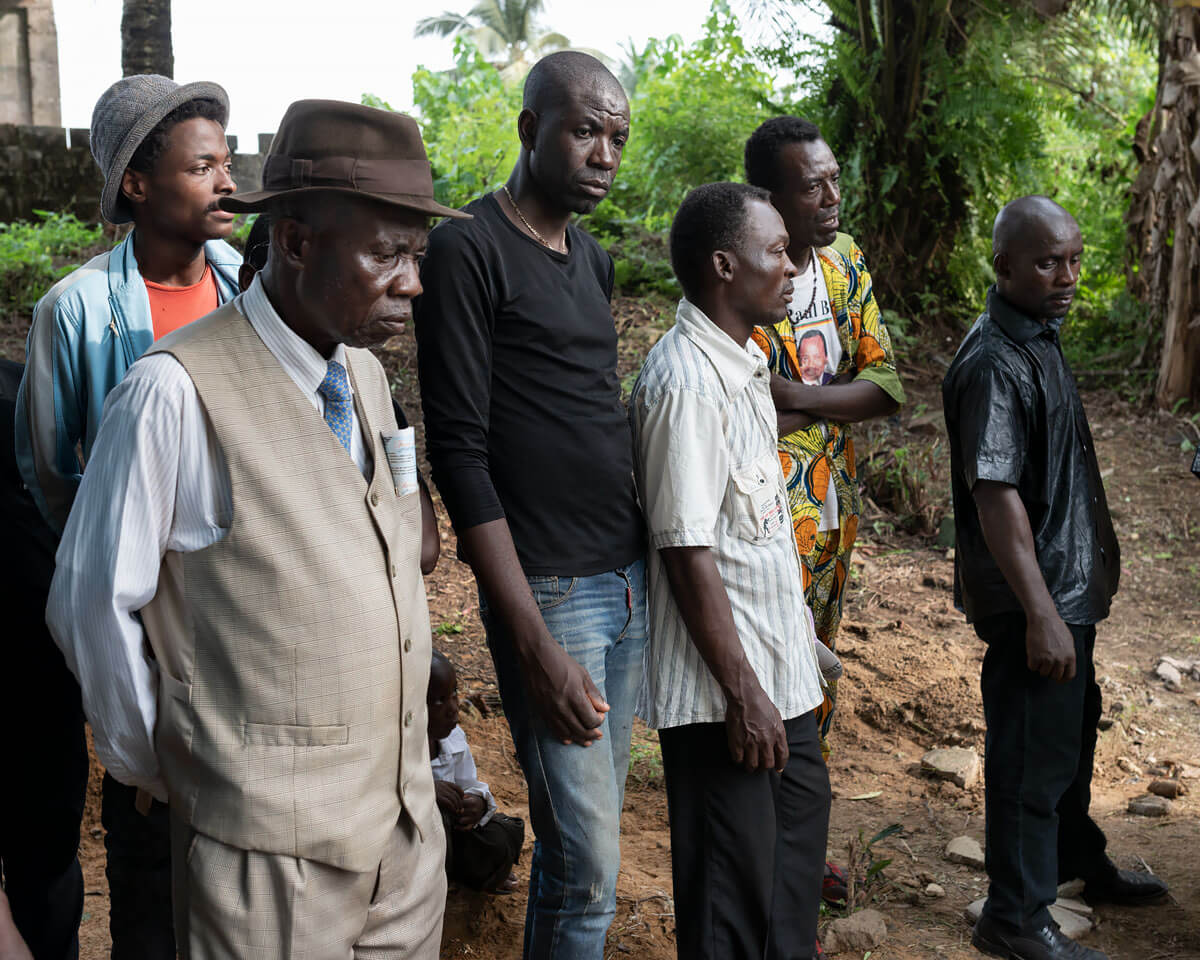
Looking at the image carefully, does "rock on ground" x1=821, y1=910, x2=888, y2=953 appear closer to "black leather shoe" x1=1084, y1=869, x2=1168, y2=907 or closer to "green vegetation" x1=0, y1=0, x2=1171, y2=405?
"black leather shoe" x1=1084, y1=869, x2=1168, y2=907

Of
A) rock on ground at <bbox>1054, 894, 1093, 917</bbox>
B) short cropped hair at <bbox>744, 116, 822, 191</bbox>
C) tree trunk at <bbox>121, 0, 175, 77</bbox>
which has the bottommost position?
rock on ground at <bbox>1054, 894, 1093, 917</bbox>

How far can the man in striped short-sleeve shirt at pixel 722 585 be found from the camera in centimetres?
244

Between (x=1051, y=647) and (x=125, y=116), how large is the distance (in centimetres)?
252

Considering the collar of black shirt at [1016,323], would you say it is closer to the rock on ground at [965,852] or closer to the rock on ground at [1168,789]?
the rock on ground at [965,852]

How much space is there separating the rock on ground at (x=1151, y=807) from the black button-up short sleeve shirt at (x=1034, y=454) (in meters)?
1.51

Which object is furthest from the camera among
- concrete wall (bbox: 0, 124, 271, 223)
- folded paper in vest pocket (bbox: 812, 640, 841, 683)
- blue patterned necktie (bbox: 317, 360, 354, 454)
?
concrete wall (bbox: 0, 124, 271, 223)

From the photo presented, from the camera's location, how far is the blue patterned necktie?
197 centimetres

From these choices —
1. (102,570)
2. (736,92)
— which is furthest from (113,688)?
(736,92)

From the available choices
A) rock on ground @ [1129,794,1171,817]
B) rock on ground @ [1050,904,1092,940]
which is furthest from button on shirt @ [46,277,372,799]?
rock on ground @ [1129,794,1171,817]

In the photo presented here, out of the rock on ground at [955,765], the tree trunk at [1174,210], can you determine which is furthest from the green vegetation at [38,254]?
the tree trunk at [1174,210]

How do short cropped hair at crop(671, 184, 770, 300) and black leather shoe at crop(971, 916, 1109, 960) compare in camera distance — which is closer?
short cropped hair at crop(671, 184, 770, 300)

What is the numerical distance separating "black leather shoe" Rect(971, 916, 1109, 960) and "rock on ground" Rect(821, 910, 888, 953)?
316mm

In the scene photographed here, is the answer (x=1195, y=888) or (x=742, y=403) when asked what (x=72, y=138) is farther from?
(x=1195, y=888)

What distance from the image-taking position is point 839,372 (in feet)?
10.8
